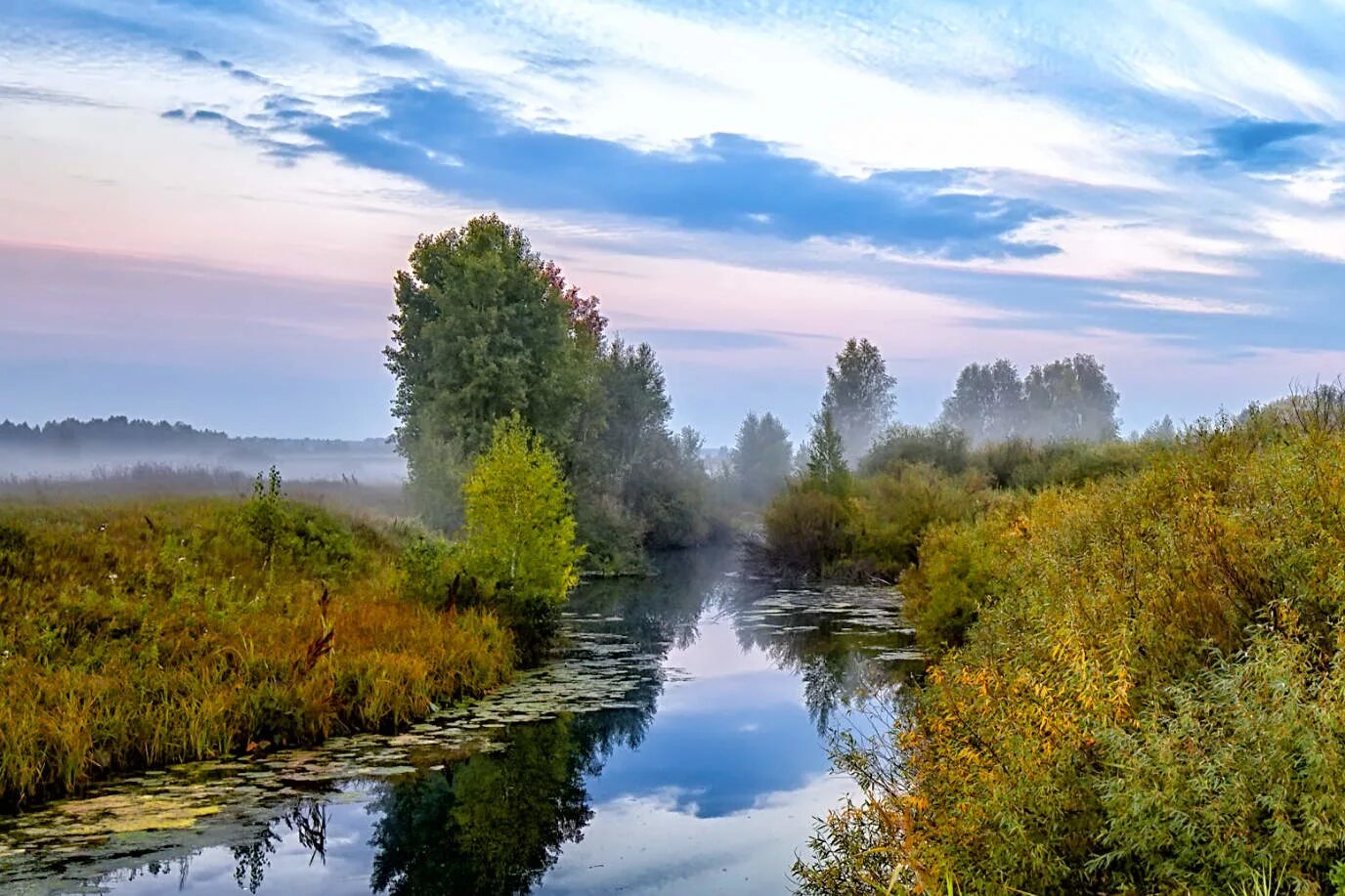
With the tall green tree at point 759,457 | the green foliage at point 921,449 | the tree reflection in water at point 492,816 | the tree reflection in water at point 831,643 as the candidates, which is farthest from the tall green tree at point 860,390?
the tree reflection in water at point 492,816

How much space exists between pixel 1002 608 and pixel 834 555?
2521cm

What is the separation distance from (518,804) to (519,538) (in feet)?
30.1

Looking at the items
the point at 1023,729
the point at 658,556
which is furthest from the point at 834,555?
the point at 1023,729

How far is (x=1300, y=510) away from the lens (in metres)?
8.70

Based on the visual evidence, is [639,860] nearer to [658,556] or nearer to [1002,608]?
[1002,608]

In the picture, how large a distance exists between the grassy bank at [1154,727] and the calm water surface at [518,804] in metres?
2.21

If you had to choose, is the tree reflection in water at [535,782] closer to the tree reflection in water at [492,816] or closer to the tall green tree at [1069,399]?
the tree reflection in water at [492,816]

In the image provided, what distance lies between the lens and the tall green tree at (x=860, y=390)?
302 feet

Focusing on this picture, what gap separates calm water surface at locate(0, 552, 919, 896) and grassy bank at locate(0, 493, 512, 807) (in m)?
0.60

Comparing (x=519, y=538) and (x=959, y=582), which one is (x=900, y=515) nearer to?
(x=959, y=582)

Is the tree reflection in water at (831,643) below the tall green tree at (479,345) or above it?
below

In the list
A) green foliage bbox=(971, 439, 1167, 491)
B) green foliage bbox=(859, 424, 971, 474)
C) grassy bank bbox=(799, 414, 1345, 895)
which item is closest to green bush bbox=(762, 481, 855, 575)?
green foliage bbox=(971, 439, 1167, 491)

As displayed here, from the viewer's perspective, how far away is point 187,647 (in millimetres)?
14633

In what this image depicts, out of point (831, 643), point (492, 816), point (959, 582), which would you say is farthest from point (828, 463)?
point (492, 816)
